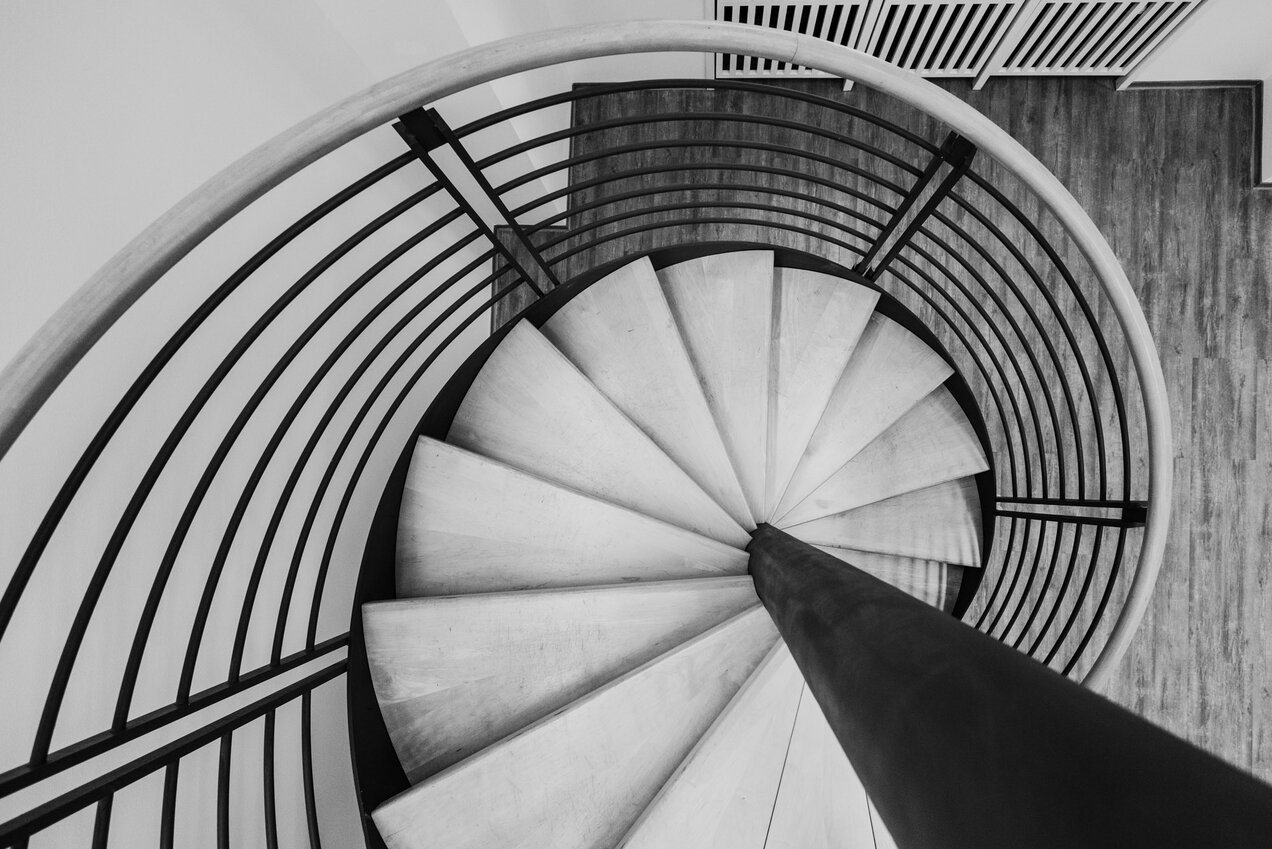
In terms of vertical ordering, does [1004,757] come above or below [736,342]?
below

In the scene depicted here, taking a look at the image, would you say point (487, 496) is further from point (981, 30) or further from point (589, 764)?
point (981, 30)

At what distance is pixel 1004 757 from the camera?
14.3 inches

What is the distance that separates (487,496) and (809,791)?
117 cm

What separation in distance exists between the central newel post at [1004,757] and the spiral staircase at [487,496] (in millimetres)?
43

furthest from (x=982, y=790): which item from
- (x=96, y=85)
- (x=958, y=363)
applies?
(x=958, y=363)

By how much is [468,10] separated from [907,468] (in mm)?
2154

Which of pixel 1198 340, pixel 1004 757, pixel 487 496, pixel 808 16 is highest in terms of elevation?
pixel 808 16

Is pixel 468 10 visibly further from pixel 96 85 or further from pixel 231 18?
pixel 96 85

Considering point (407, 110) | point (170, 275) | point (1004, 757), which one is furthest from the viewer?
point (170, 275)

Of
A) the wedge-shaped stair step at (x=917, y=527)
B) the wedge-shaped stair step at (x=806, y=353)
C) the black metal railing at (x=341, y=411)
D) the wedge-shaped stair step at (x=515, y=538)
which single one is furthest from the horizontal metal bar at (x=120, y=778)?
the wedge-shaped stair step at (x=917, y=527)

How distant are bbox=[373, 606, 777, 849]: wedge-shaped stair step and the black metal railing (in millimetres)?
317

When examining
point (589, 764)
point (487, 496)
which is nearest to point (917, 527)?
point (589, 764)

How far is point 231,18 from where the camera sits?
5.06 ft

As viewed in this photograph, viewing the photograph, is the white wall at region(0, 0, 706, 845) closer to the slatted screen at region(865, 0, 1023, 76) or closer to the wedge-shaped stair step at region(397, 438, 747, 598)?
the wedge-shaped stair step at region(397, 438, 747, 598)
